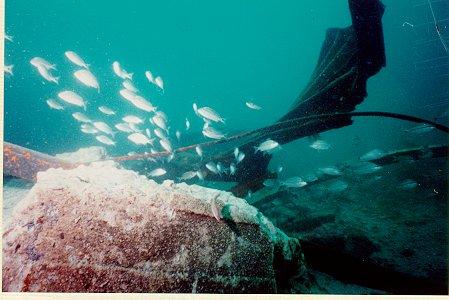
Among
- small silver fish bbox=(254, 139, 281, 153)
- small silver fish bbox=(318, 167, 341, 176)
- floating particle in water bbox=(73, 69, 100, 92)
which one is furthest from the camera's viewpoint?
floating particle in water bbox=(73, 69, 100, 92)

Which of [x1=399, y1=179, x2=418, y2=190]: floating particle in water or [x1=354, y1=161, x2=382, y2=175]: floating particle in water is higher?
[x1=354, y1=161, x2=382, y2=175]: floating particle in water

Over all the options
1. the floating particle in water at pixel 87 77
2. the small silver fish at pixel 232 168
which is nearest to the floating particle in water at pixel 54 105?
the floating particle in water at pixel 87 77

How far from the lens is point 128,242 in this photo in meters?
1.66

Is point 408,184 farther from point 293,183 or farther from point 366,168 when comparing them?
point 293,183

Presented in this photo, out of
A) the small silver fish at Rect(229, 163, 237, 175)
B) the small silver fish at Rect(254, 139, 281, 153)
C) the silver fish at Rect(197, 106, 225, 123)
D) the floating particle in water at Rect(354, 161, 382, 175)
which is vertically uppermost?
the silver fish at Rect(197, 106, 225, 123)

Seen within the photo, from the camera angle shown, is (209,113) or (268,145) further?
(209,113)

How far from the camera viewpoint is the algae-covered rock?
1.57 meters

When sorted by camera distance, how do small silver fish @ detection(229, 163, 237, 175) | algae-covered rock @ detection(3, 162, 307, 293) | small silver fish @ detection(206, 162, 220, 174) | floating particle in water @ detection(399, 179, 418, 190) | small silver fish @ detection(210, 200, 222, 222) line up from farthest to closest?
small silver fish @ detection(229, 163, 237, 175), small silver fish @ detection(206, 162, 220, 174), floating particle in water @ detection(399, 179, 418, 190), small silver fish @ detection(210, 200, 222, 222), algae-covered rock @ detection(3, 162, 307, 293)

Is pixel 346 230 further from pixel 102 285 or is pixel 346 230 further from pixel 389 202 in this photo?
pixel 102 285

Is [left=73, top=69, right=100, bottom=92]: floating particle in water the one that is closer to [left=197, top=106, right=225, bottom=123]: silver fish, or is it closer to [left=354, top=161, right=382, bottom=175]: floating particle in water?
[left=197, top=106, right=225, bottom=123]: silver fish

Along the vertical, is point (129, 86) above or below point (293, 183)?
above

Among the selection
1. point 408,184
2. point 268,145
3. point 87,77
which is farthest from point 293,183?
point 87,77

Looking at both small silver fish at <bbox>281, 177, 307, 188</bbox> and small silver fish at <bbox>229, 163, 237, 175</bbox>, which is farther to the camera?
small silver fish at <bbox>229, 163, 237, 175</bbox>

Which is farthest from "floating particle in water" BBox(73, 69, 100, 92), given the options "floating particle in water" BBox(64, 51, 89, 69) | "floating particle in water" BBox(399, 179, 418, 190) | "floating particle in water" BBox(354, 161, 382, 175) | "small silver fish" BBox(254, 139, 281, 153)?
"floating particle in water" BBox(399, 179, 418, 190)
